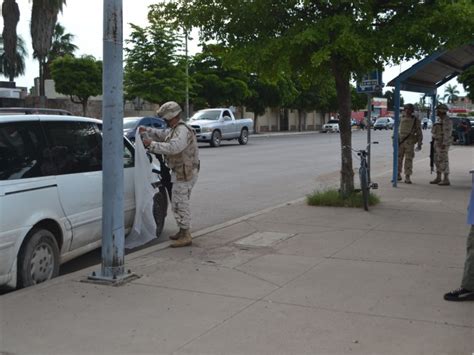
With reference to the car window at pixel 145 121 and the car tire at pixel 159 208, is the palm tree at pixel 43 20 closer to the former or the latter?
the car window at pixel 145 121

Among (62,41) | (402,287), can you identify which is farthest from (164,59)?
(402,287)

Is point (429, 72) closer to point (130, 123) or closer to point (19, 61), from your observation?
point (130, 123)

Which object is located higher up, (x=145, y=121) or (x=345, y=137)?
(x=145, y=121)

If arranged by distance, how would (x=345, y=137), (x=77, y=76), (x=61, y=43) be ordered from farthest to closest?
1. (x=61, y=43)
2. (x=77, y=76)
3. (x=345, y=137)

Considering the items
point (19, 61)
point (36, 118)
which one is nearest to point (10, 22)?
point (19, 61)

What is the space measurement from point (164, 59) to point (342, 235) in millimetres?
31457

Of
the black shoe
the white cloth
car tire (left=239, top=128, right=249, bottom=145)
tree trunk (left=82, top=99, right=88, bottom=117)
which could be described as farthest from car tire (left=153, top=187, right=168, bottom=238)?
tree trunk (left=82, top=99, right=88, bottom=117)

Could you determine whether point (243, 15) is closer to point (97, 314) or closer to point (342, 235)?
point (342, 235)

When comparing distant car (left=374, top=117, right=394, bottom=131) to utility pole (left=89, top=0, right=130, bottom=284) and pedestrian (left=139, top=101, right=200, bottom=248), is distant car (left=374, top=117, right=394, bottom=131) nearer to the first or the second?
pedestrian (left=139, top=101, right=200, bottom=248)

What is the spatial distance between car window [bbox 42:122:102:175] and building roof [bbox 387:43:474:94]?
309 inches

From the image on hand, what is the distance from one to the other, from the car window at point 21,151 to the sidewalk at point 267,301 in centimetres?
108

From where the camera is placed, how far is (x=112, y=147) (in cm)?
587

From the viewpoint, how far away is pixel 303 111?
223 feet

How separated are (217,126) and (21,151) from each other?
77.9 feet
